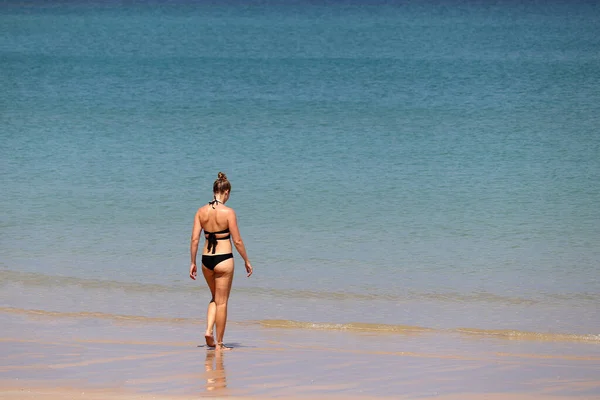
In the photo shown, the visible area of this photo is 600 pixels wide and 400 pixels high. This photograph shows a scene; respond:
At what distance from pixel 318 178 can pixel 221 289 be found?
10948 millimetres

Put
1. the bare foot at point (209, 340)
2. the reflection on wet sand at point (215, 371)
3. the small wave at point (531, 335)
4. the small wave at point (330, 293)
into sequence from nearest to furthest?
the reflection on wet sand at point (215, 371) → the bare foot at point (209, 340) → the small wave at point (531, 335) → the small wave at point (330, 293)

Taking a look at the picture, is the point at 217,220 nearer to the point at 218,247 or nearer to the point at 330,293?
the point at 218,247

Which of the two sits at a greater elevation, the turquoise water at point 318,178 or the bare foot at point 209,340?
the turquoise water at point 318,178

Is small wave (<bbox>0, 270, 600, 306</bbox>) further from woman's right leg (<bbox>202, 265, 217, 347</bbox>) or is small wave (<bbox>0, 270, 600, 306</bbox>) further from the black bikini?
the black bikini

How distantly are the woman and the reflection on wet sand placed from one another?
228 millimetres

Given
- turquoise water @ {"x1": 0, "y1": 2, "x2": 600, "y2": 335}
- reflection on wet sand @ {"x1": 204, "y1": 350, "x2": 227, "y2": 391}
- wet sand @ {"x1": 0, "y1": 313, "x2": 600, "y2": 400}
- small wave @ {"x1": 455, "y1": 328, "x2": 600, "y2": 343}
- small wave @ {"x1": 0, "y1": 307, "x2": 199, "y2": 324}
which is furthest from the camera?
turquoise water @ {"x1": 0, "y1": 2, "x2": 600, "y2": 335}

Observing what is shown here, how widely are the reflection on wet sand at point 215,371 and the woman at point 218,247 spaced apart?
0.23 metres

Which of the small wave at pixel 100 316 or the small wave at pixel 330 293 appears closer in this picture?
the small wave at pixel 100 316

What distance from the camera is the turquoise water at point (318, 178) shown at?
34.5ft

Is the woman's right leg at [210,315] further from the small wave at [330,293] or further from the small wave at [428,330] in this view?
the small wave at [330,293]

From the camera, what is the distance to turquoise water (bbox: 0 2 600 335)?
10.5m

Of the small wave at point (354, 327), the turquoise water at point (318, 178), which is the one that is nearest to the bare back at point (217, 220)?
the small wave at point (354, 327)

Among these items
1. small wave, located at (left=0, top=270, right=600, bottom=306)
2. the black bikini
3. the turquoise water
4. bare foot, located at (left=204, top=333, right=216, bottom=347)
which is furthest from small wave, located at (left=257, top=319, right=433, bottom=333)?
the black bikini

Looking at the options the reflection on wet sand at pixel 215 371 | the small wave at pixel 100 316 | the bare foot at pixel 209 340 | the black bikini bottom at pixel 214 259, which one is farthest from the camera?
the small wave at pixel 100 316
